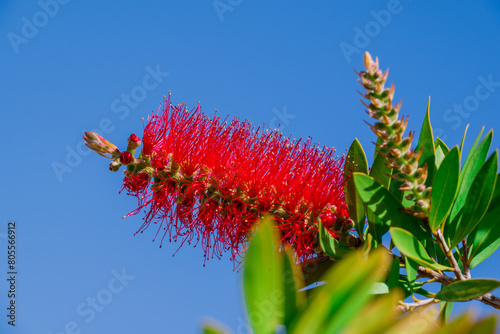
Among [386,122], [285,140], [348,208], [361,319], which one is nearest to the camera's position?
[361,319]

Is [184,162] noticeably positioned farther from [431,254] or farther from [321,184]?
[431,254]

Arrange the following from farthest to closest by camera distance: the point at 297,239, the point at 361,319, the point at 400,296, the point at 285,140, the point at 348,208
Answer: the point at 285,140
the point at 297,239
the point at 348,208
the point at 400,296
the point at 361,319

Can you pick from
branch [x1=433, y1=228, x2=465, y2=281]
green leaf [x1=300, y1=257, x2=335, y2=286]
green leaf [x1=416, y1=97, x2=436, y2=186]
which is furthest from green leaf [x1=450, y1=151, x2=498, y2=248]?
green leaf [x1=300, y1=257, x2=335, y2=286]

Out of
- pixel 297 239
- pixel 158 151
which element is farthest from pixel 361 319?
pixel 158 151

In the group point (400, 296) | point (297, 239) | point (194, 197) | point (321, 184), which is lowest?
point (400, 296)

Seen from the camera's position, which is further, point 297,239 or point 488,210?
point 297,239

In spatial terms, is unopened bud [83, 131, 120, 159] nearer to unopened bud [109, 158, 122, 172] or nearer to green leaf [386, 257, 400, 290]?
unopened bud [109, 158, 122, 172]
